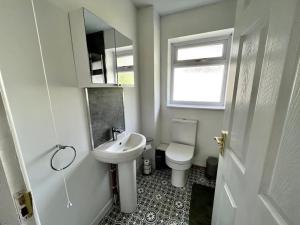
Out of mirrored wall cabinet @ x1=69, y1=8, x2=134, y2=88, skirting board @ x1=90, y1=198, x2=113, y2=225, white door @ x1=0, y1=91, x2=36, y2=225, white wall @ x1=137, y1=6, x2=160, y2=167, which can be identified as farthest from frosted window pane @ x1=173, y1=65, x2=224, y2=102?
white door @ x1=0, y1=91, x2=36, y2=225

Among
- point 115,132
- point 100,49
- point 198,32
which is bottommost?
point 115,132

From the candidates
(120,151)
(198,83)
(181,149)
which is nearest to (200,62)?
(198,83)

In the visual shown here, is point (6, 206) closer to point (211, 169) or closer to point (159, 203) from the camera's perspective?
point (159, 203)

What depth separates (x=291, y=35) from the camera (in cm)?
35

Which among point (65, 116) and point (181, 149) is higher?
point (65, 116)

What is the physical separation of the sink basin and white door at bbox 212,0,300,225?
80 cm

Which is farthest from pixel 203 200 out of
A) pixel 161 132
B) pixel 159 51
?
pixel 159 51

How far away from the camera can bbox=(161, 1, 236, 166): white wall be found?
1699 millimetres

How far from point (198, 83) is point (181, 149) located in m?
1.10

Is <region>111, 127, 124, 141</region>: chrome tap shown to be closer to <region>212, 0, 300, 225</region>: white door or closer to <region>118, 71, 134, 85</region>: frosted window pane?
<region>118, 71, 134, 85</region>: frosted window pane

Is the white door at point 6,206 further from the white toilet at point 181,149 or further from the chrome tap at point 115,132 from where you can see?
the white toilet at point 181,149

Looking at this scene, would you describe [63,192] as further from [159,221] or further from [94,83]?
[159,221]

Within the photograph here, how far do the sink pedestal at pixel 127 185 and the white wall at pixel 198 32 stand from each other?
109 cm

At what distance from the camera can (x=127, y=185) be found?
1.43 m
